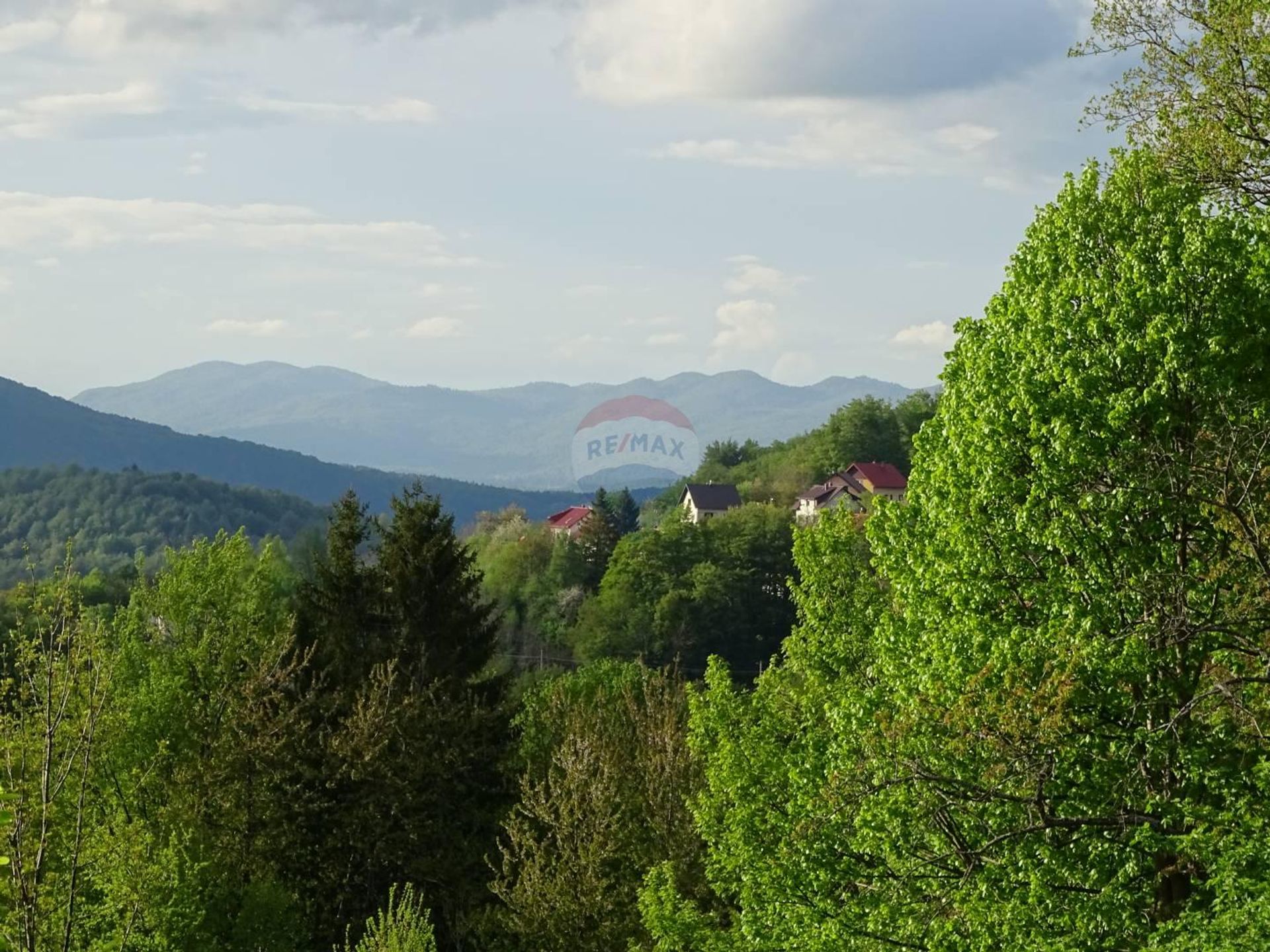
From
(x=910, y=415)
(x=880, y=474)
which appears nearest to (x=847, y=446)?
(x=910, y=415)

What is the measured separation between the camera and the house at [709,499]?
509 feet

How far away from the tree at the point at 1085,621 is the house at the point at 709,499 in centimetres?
13580

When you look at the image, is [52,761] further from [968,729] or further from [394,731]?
[968,729]

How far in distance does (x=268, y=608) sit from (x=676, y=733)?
649 inches

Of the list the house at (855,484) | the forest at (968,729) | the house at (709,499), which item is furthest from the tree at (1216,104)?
the house at (709,499)

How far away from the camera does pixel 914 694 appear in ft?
51.9

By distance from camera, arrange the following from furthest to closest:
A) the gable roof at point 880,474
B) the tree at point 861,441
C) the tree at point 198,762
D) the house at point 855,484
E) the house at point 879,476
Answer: the tree at point 861,441 → the gable roof at point 880,474 → the house at point 879,476 → the house at point 855,484 → the tree at point 198,762

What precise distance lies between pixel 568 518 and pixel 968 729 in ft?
517

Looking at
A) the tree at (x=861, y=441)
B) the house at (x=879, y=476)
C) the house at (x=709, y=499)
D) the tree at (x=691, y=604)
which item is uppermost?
the tree at (x=861, y=441)

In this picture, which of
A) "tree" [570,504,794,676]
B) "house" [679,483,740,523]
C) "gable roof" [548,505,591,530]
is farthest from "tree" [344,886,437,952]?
"gable roof" [548,505,591,530]

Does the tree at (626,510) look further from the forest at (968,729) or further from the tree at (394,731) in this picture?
the forest at (968,729)

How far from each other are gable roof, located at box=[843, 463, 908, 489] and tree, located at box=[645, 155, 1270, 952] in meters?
118

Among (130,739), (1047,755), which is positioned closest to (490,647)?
(130,739)

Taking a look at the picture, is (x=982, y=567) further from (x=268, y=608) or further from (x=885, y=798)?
(x=268, y=608)
